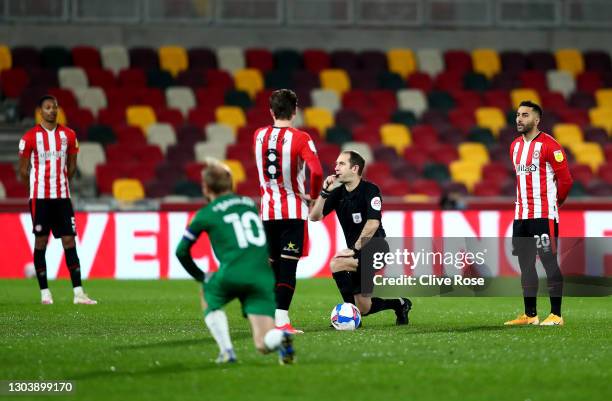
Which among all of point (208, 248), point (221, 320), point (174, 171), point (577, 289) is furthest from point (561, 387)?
point (174, 171)

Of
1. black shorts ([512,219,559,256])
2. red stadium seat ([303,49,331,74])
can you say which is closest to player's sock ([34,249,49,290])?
black shorts ([512,219,559,256])

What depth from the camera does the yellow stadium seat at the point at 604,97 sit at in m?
25.4

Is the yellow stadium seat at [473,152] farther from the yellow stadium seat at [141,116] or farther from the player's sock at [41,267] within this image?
the player's sock at [41,267]

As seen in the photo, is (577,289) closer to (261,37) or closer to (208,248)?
(208,248)

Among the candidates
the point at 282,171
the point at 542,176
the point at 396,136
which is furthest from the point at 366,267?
the point at 396,136

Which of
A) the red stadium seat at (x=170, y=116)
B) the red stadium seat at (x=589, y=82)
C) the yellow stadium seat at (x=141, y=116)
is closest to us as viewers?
the yellow stadium seat at (x=141, y=116)

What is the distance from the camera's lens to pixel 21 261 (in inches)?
677

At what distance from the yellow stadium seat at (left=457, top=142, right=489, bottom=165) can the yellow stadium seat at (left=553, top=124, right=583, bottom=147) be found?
1703mm

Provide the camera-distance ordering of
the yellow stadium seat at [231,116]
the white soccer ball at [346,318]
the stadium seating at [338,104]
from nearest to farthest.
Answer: the white soccer ball at [346,318] < the stadium seating at [338,104] < the yellow stadium seat at [231,116]

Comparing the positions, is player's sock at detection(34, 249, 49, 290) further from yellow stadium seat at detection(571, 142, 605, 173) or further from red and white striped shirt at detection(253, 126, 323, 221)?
yellow stadium seat at detection(571, 142, 605, 173)

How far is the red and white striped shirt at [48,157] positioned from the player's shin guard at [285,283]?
Result: 13.0ft

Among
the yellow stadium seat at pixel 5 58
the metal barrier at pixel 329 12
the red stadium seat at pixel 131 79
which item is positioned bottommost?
the red stadium seat at pixel 131 79

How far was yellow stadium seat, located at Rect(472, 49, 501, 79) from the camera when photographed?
26.0m

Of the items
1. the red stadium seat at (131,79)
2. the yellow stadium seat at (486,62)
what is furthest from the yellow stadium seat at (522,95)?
the red stadium seat at (131,79)
